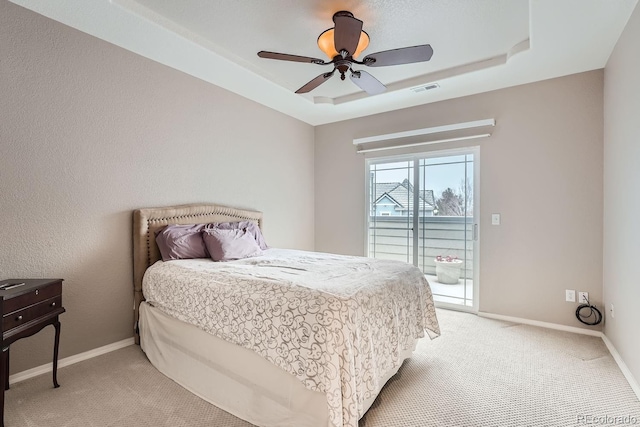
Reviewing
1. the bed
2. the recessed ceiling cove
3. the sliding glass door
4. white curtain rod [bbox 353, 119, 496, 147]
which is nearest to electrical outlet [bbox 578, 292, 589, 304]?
the sliding glass door

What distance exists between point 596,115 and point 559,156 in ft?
1.49

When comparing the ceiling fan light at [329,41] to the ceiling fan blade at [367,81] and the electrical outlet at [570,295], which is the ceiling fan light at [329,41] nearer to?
the ceiling fan blade at [367,81]

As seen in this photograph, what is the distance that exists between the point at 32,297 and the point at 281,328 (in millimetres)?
1525

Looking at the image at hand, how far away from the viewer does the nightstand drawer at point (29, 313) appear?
164 cm

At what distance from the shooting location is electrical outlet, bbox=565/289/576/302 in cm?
302

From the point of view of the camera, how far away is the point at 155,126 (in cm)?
285

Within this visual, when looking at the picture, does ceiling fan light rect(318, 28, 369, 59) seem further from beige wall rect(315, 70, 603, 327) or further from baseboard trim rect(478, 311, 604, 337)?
baseboard trim rect(478, 311, 604, 337)

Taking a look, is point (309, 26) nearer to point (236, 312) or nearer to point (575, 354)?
point (236, 312)

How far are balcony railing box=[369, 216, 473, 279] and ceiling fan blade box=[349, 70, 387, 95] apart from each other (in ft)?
6.23

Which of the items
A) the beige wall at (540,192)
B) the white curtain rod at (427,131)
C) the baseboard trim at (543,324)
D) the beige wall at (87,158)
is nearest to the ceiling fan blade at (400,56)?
the white curtain rod at (427,131)

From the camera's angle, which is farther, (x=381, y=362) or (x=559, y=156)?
(x=559, y=156)

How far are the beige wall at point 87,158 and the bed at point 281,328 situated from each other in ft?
0.82

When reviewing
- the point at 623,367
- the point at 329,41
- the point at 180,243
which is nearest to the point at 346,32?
the point at 329,41

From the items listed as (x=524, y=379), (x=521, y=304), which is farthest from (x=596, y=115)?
(x=524, y=379)
